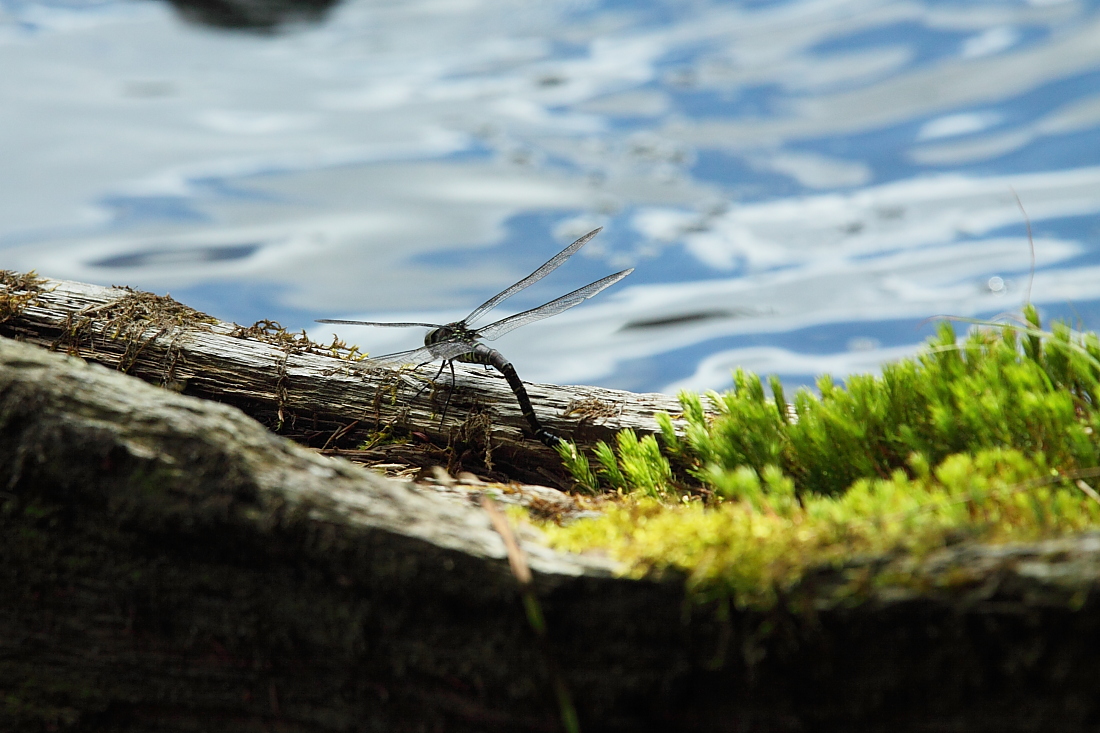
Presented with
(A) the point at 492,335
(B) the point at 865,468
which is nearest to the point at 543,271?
(A) the point at 492,335

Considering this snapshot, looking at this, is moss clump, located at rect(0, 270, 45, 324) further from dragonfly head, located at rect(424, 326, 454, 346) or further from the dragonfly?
dragonfly head, located at rect(424, 326, 454, 346)

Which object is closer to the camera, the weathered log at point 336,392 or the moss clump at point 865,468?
the moss clump at point 865,468

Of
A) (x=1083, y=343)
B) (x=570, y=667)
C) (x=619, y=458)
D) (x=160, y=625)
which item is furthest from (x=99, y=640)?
(x=1083, y=343)

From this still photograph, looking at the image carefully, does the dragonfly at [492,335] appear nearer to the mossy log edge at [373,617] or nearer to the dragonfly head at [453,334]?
the dragonfly head at [453,334]

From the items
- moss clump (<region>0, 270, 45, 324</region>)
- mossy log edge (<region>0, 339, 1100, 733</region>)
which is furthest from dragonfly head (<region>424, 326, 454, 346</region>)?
moss clump (<region>0, 270, 45, 324</region>)

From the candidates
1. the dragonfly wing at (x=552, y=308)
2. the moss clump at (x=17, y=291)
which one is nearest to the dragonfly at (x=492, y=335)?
the dragonfly wing at (x=552, y=308)

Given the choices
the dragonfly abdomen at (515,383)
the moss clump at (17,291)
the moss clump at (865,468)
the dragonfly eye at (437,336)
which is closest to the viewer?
the moss clump at (865,468)
